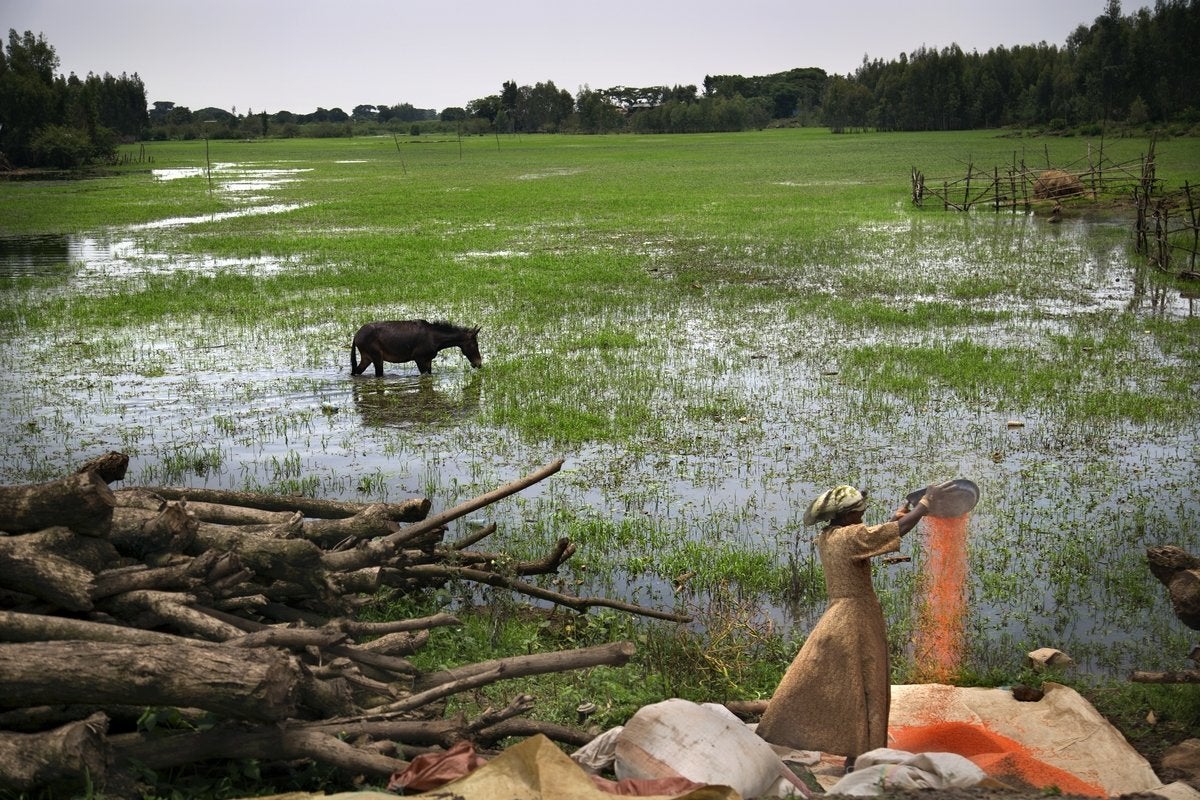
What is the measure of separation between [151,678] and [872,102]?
Result: 144 m

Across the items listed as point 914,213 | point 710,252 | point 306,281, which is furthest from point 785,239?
point 306,281

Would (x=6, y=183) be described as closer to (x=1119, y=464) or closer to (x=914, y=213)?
(x=914, y=213)

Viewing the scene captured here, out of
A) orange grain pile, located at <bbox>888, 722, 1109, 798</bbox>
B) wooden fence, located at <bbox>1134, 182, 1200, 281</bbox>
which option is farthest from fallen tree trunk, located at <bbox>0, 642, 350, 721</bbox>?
wooden fence, located at <bbox>1134, 182, 1200, 281</bbox>

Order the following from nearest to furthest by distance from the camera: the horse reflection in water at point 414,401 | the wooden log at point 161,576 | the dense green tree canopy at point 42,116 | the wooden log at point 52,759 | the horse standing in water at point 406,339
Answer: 1. the wooden log at point 52,759
2. the wooden log at point 161,576
3. the horse reflection in water at point 414,401
4. the horse standing in water at point 406,339
5. the dense green tree canopy at point 42,116

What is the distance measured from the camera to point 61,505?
5.72 meters

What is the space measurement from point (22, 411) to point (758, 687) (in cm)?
1115

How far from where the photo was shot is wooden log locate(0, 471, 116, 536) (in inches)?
224

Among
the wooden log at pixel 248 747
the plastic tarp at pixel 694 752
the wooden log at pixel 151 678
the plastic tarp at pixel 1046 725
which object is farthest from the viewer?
the plastic tarp at pixel 1046 725

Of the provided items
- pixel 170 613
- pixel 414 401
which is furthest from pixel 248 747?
pixel 414 401

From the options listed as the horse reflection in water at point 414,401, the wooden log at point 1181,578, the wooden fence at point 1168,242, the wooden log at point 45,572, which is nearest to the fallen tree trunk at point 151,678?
the wooden log at point 45,572

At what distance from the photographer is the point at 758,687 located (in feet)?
24.7

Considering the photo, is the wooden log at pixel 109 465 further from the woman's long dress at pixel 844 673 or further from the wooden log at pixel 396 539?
the woman's long dress at pixel 844 673

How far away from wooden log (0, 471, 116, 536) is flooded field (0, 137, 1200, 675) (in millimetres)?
4353

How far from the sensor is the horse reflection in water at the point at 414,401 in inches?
569
